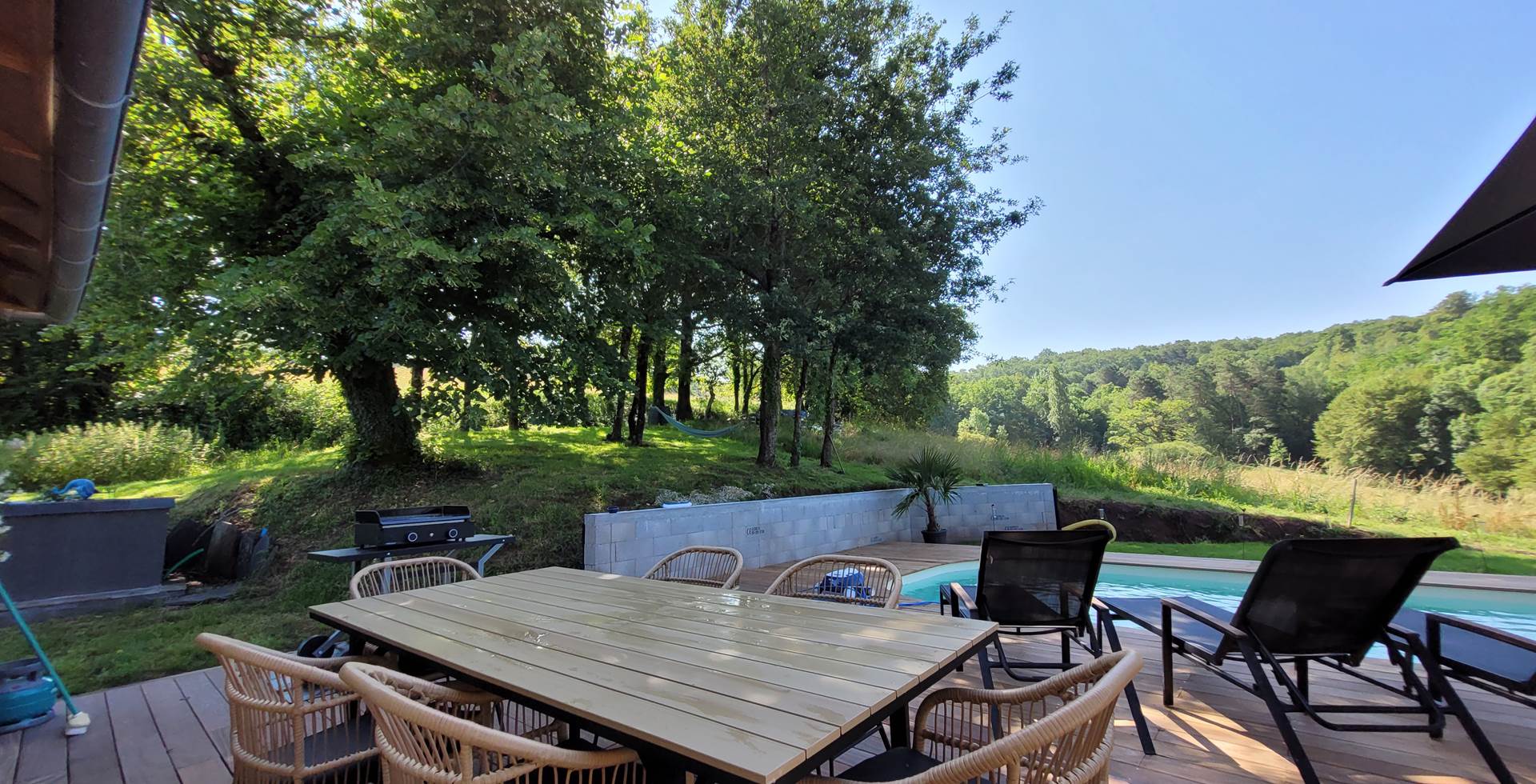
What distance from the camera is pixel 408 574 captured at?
2863mm

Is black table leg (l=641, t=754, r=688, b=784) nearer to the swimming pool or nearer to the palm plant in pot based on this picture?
the swimming pool

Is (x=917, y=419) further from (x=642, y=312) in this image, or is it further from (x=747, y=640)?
(x=747, y=640)

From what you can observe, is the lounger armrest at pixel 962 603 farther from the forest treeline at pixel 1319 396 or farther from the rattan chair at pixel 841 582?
the forest treeline at pixel 1319 396

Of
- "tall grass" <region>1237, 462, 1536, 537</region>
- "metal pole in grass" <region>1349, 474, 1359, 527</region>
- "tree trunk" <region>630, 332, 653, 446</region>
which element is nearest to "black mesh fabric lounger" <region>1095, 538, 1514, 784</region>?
"metal pole in grass" <region>1349, 474, 1359, 527</region>

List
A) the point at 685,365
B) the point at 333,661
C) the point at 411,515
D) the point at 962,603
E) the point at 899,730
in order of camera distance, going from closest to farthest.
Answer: the point at 899,730, the point at 333,661, the point at 962,603, the point at 411,515, the point at 685,365

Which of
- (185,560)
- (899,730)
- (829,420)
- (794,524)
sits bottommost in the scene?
(185,560)

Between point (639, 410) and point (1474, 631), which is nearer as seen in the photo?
point (1474, 631)

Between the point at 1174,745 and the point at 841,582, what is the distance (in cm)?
141

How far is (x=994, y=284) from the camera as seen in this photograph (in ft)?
29.9

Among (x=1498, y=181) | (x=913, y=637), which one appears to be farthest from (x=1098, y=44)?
(x=913, y=637)

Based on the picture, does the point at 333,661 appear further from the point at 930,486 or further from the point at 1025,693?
the point at 930,486

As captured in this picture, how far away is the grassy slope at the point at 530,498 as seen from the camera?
3.68 meters

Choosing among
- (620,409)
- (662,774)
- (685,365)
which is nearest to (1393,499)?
(685,365)

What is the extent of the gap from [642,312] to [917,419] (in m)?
10.9
